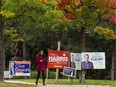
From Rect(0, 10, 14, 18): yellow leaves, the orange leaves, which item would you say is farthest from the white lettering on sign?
Rect(0, 10, 14, 18): yellow leaves

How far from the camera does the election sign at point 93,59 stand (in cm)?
2422

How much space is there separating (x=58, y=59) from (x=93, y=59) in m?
2.16

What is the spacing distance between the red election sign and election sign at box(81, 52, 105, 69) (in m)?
1.07

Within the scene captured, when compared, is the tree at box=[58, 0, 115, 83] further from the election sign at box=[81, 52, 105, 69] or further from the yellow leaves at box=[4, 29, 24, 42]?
the yellow leaves at box=[4, 29, 24, 42]

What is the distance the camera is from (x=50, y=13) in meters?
18.8

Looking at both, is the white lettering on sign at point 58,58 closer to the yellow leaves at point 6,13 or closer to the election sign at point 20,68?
the election sign at point 20,68

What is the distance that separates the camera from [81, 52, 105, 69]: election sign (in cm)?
2422

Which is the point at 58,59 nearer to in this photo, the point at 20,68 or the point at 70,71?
the point at 70,71

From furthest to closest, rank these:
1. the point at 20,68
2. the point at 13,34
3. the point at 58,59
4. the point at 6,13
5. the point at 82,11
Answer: the point at 13,34 < the point at 20,68 < the point at 58,59 < the point at 82,11 < the point at 6,13

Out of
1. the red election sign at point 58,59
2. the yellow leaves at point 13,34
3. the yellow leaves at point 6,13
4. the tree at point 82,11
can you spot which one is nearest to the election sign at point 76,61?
the red election sign at point 58,59

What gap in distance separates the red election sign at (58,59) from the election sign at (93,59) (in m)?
1.07

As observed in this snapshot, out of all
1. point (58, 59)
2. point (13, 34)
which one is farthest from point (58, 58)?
point (13, 34)

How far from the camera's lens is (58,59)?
24.0 meters

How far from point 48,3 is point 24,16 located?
4.46ft
